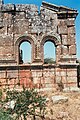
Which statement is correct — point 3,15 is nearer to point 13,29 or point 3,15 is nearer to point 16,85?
point 13,29

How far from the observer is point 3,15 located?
58.4ft

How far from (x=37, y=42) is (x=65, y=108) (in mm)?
4738

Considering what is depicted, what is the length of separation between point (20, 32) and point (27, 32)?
1.30ft

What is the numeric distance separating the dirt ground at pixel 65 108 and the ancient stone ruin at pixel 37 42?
58.4 inches

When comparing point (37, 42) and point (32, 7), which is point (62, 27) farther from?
point (32, 7)

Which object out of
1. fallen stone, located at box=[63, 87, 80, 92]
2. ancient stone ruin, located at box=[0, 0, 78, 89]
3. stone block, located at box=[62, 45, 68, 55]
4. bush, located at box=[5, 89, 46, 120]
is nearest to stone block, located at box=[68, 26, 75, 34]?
ancient stone ruin, located at box=[0, 0, 78, 89]

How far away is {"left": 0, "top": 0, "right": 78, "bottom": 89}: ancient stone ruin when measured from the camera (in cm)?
1711

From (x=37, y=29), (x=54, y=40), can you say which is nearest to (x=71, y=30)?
(x=54, y=40)

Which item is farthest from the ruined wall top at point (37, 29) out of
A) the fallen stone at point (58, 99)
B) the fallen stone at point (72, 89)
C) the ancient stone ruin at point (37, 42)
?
the fallen stone at point (58, 99)

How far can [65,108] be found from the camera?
46.5 ft

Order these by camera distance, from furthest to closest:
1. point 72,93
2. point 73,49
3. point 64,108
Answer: point 73,49 < point 72,93 < point 64,108

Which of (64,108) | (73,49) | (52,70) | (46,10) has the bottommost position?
(64,108)

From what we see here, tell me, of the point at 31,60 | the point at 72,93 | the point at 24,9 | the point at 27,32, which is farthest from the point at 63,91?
Result: the point at 24,9

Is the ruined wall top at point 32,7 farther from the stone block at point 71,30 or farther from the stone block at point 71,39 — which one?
the stone block at point 71,39
